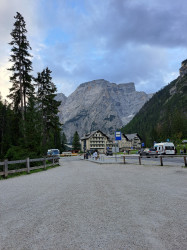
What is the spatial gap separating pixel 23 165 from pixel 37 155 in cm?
317

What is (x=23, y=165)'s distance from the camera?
18.4 m

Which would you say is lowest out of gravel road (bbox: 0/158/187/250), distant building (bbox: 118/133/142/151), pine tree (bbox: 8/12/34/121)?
gravel road (bbox: 0/158/187/250)

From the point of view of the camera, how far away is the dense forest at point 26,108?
20.9 m

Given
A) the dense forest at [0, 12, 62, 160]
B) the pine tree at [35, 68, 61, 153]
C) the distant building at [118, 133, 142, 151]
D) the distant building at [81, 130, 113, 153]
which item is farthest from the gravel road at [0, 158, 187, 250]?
the distant building at [118, 133, 142, 151]

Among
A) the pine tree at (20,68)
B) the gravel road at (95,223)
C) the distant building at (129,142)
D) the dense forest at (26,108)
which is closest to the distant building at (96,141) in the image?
the distant building at (129,142)

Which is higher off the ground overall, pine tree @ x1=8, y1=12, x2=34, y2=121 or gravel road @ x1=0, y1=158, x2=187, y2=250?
pine tree @ x1=8, y1=12, x2=34, y2=121

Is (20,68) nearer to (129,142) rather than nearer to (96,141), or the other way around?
(96,141)

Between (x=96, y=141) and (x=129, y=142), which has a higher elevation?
(x=96, y=141)

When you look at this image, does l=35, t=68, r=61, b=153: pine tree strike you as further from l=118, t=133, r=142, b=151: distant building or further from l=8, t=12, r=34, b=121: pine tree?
l=118, t=133, r=142, b=151: distant building

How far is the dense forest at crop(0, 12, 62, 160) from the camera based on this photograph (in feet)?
68.6

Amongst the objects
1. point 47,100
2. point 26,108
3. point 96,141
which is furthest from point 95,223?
point 96,141

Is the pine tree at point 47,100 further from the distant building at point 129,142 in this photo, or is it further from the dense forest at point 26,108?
the distant building at point 129,142

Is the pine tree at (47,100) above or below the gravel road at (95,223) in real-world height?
above

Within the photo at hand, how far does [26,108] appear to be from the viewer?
24000 millimetres
